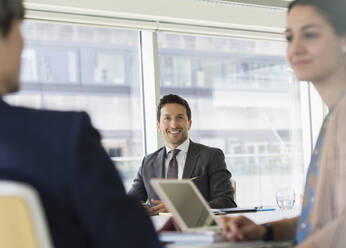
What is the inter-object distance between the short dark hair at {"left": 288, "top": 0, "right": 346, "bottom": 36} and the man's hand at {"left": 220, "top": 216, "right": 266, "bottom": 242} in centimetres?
58

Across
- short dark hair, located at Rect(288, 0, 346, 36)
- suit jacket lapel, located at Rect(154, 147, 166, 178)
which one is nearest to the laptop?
short dark hair, located at Rect(288, 0, 346, 36)

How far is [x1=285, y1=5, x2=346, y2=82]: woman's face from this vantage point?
133 centimetres

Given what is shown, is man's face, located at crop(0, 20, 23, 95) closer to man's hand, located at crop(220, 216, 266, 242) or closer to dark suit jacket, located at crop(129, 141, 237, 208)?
man's hand, located at crop(220, 216, 266, 242)

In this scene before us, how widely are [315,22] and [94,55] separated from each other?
214 inches

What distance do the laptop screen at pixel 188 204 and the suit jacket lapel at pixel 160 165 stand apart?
2.23 metres

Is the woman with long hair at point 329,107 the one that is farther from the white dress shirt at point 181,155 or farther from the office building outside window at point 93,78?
the office building outside window at point 93,78

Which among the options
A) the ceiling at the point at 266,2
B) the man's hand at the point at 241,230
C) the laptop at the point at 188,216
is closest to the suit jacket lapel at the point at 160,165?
the ceiling at the point at 266,2

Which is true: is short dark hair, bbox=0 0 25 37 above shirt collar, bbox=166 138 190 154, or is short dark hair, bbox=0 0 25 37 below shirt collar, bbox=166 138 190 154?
above

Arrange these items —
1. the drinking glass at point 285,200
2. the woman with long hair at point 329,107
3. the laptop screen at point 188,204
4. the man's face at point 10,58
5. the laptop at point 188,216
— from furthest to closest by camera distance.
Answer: the drinking glass at point 285,200 < the laptop screen at point 188,204 < the laptop at point 188,216 < the woman with long hair at point 329,107 < the man's face at point 10,58

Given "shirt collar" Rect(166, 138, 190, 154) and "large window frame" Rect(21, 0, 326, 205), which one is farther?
"large window frame" Rect(21, 0, 326, 205)

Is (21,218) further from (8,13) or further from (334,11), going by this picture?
(334,11)

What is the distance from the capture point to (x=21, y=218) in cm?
87

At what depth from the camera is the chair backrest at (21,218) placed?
0.85 m

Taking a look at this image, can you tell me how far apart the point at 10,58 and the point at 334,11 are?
0.80m
